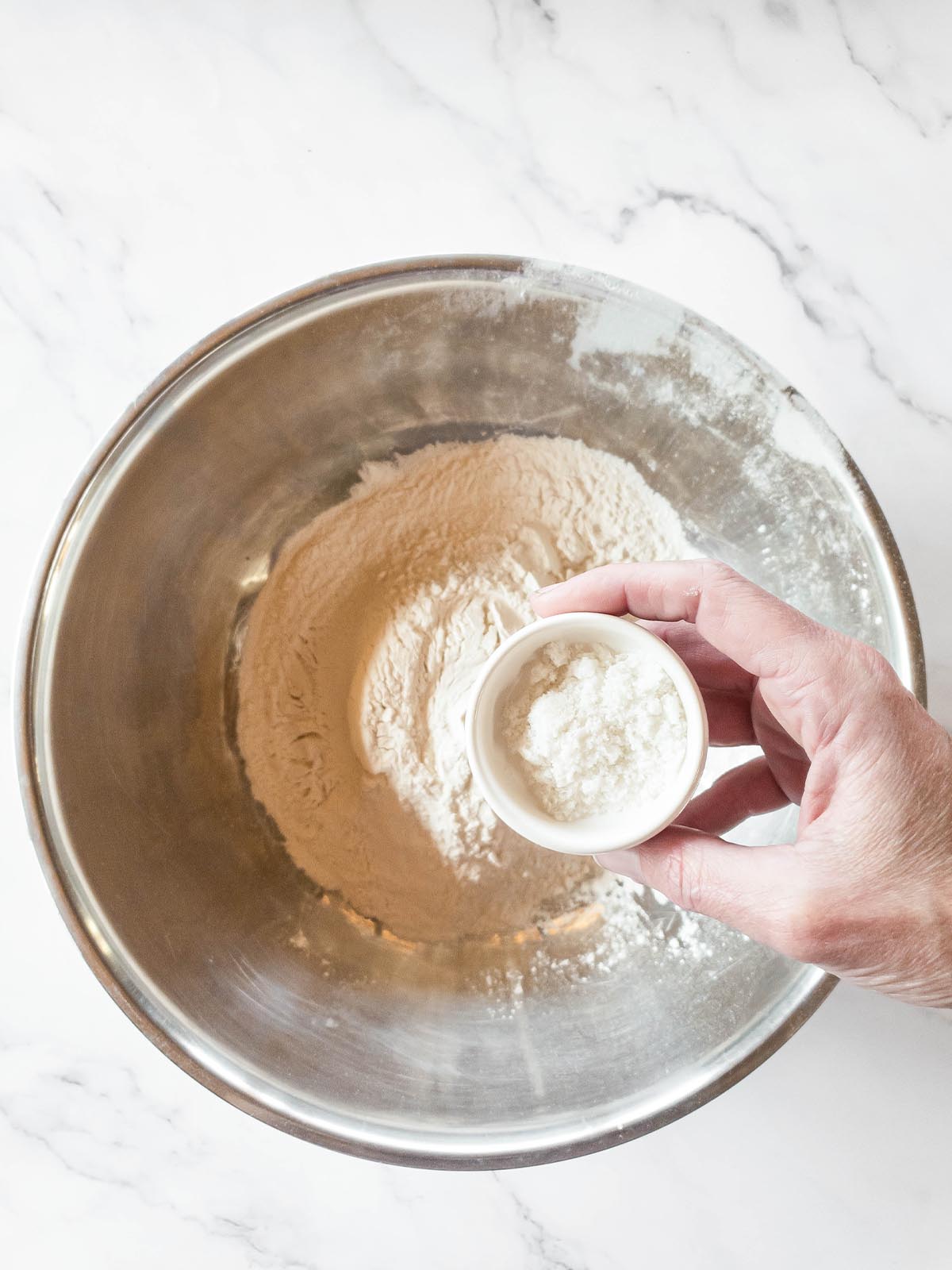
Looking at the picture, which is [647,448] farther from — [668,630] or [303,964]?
[303,964]

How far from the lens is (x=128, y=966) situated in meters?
0.84

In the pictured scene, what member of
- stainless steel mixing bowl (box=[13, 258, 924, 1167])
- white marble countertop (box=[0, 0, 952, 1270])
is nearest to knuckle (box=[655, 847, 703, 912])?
stainless steel mixing bowl (box=[13, 258, 924, 1167])

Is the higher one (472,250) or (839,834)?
(472,250)

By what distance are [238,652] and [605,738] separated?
19.7 inches

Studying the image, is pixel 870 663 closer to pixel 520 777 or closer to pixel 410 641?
pixel 520 777

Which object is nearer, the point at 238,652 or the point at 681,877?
the point at 681,877

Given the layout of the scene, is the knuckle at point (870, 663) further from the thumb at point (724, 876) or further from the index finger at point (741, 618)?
the thumb at point (724, 876)

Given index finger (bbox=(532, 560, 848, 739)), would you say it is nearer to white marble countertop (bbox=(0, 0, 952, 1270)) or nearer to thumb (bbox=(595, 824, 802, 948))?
thumb (bbox=(595, 824, 802, 948))

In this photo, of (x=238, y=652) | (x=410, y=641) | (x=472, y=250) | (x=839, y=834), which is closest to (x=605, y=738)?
(x=839, y=834)

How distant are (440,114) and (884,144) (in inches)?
21.6

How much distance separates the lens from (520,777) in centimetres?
78

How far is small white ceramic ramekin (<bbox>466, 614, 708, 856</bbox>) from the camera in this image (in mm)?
716

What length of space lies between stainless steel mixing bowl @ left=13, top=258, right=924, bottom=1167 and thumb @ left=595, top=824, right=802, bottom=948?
0.49 feet

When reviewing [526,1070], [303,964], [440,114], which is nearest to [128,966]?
[303,964]
